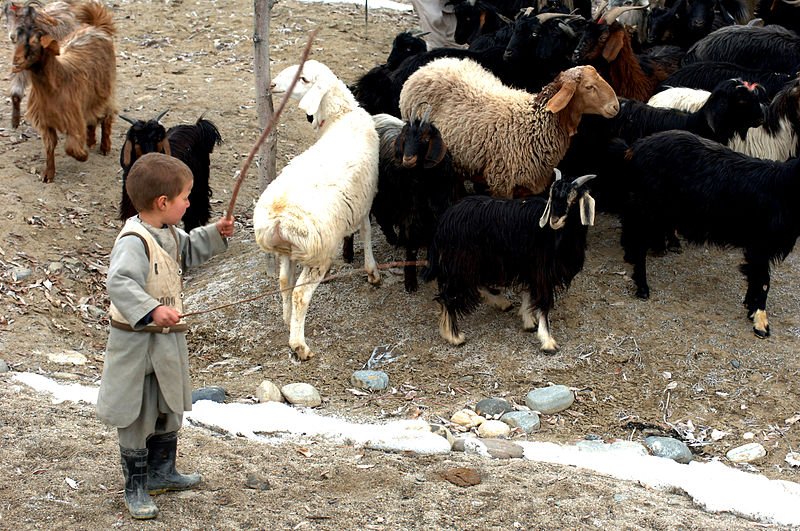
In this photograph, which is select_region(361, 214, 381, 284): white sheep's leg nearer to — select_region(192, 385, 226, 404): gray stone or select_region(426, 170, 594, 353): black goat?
select_region(426, 170, 594, 353): black goat

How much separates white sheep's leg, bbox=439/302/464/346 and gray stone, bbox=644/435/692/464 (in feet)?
5.59

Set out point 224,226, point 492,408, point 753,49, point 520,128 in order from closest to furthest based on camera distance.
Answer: point 224,226
point 492,408
point 520,128
point 753,49

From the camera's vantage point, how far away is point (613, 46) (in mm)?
8719

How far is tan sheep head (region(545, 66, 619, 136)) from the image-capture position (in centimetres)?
741

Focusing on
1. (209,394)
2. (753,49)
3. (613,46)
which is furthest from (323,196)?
(753,49)

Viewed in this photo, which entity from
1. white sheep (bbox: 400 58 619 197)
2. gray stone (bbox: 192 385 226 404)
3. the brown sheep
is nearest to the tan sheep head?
white sheep (bbox: 400 58 619 197)

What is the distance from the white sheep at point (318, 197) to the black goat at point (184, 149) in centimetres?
122

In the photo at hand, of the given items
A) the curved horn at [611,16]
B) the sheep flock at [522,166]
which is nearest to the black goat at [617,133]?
the sheep flock at [522,166]

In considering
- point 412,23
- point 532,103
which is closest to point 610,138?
point 532,103

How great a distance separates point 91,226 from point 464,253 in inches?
161

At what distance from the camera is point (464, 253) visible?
6738 millimetres

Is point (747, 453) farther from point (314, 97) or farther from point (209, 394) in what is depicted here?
point (314, 97)

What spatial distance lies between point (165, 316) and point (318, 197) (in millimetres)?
2920

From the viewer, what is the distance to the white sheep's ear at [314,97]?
7648mm
